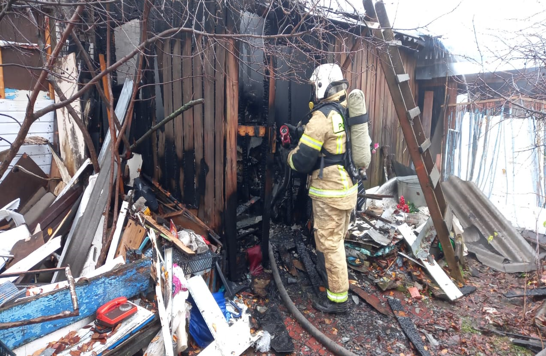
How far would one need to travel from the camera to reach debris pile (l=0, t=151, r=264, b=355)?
83.6 inches

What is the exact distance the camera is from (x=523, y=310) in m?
3.38

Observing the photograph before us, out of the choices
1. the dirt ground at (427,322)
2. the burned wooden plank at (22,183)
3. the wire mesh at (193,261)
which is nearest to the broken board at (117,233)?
the wire mesh at (193,261)

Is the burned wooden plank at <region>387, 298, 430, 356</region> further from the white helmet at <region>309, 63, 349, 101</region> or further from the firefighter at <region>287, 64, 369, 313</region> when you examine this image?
the white helmet at <region>309, 63, 349, 101</region>

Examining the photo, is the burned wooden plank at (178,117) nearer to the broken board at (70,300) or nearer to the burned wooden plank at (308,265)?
the broken board at (70,300)

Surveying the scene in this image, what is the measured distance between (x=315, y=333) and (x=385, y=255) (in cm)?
175

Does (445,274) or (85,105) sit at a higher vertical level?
(85,105)

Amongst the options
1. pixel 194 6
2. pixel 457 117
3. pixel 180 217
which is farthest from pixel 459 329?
pixel 457 117

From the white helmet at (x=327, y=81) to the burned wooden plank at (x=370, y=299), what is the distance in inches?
89.2

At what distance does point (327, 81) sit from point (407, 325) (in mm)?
2695

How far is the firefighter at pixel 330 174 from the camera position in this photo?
3332 mm

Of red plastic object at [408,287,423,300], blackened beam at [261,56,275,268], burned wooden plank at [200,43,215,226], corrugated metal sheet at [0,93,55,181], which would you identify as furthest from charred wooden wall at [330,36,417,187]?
corrugated metal sheet at [0,93,55,181]

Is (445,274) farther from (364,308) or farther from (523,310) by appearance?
(364,308)

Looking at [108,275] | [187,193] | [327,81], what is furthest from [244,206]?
[108,275]

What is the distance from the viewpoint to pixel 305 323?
10.3 ft
